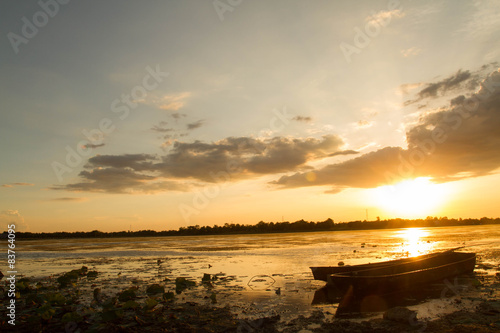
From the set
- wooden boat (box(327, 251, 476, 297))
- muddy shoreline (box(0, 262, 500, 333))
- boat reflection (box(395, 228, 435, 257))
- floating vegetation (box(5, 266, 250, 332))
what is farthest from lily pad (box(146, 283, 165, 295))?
boat reflection (box(395, 228, 435, 257))

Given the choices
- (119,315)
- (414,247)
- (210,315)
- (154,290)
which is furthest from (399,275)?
(414,247)

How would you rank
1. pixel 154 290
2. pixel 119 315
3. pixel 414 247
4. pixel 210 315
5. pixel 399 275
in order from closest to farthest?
pixel 119 315 → pixel 210 315 → pixel 399 275 → pixel 154 290 → pixel 414 247

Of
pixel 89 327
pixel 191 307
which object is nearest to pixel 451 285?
pixel 191 307

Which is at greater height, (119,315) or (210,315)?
(119,315)

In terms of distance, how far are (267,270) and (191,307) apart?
9.42 m

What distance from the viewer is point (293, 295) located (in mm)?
13555

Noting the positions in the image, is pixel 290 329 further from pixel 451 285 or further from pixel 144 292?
pixel 451 285

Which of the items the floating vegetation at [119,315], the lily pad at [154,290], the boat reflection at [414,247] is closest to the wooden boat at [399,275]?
the floating vegetation at [119,315]

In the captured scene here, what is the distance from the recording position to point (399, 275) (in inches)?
549

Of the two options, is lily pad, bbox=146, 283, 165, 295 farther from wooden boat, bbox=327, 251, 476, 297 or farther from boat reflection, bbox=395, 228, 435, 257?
boat reflection, bbox=395, 228, 435, 257

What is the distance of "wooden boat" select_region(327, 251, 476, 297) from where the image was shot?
42.1 feet

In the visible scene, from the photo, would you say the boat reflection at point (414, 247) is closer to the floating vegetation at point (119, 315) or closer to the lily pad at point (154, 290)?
the lily pad at point (154, 290)

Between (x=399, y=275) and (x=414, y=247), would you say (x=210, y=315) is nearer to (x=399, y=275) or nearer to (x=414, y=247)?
(x=399, y=275)

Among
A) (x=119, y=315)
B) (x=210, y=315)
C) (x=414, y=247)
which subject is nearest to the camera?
(x=119, y=315)
